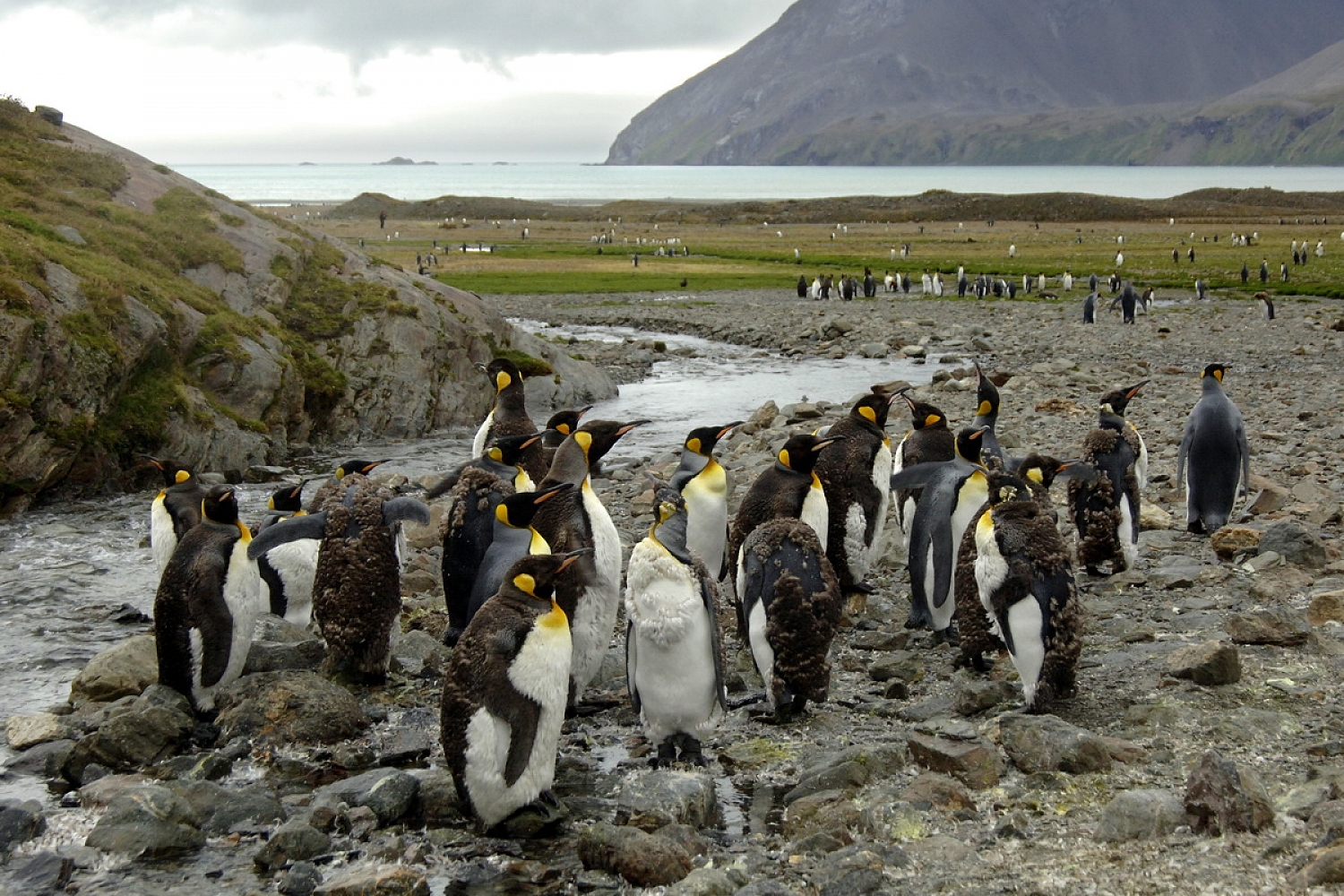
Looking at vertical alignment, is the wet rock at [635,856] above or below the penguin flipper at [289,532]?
below

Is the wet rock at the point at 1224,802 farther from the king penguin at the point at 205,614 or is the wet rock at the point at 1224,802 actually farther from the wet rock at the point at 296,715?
the king penguin at the point at 205,614

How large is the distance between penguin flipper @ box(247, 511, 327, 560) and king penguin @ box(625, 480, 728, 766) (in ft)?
7.26

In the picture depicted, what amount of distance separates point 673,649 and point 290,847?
6.53ft

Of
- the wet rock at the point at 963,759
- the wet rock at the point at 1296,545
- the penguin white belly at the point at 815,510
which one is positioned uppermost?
the penguin white belly at the point at 815,510

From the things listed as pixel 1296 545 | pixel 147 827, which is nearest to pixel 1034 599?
pixel 1296 545

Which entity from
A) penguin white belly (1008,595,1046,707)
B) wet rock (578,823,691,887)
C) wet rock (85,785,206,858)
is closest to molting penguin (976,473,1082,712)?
penguin white belly (1008,595,1046,707)

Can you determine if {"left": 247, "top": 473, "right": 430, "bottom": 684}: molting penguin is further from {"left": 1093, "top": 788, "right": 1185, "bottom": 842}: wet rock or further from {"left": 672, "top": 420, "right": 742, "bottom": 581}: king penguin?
{"left": 1093, "top": 788, "right": 1185, "bottom": 842}: wet rock

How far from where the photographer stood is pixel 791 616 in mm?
6176

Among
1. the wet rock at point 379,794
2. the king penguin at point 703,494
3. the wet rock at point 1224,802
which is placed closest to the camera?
the wet rock at point 1224,802

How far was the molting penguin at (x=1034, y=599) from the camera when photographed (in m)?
6.03

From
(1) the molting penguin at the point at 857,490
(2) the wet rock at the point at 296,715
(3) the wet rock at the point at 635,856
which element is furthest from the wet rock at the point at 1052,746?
(2) the wet rock at the point at 296,715

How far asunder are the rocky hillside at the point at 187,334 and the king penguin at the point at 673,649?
8810 mm

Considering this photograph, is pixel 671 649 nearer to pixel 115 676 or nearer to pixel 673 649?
pixel 673 649

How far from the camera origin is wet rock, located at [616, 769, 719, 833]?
501cm
